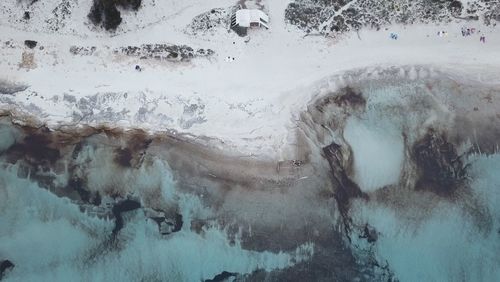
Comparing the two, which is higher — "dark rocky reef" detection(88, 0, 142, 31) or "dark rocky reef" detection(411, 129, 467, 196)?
"dark rocky reef" detection(88, 0, 142, 31)

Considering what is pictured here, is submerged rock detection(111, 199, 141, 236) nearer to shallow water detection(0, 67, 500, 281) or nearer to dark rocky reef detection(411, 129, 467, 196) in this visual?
shallow water detection(0, 67, 500, 281)

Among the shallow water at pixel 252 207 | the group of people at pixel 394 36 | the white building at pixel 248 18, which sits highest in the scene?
the white building at pixel 248 18

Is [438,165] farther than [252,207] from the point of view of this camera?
Yes

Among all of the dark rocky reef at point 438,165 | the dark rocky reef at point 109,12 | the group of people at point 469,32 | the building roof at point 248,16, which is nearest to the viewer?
the dark rocky reef at point 438,165

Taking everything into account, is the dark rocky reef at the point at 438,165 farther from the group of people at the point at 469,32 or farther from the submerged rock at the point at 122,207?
the submerged rock at the point at 122,207

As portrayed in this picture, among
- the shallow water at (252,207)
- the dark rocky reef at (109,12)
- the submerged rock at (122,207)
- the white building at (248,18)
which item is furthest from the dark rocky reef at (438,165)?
the dark rocky reef at (109,12)

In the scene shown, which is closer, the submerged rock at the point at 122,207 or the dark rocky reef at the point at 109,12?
the submerged rock at the point at 122,207

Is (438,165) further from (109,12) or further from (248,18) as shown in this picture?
(109,12)

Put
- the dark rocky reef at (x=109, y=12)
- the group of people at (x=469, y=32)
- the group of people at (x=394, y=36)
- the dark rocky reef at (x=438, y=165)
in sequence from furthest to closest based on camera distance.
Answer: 1. the group of people at (x=394, y=36)
2. the group of people at (x=469, y=32)
3. the dark rocky reef at (x=109, y=12)
4. the dark rocky reef at (x=438, y=165)

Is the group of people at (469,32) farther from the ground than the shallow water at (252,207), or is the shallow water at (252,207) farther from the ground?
the group of people at (469,32)

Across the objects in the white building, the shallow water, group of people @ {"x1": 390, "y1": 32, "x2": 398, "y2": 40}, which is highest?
the white building

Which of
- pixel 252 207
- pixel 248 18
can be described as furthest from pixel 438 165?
pixel 248 18

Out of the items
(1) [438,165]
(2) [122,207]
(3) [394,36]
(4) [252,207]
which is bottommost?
(4) [252,207]

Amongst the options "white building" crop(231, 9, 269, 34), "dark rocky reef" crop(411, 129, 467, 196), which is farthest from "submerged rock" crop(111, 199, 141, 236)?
"dark rocky reef" crop(411, 129, 467, 196)
